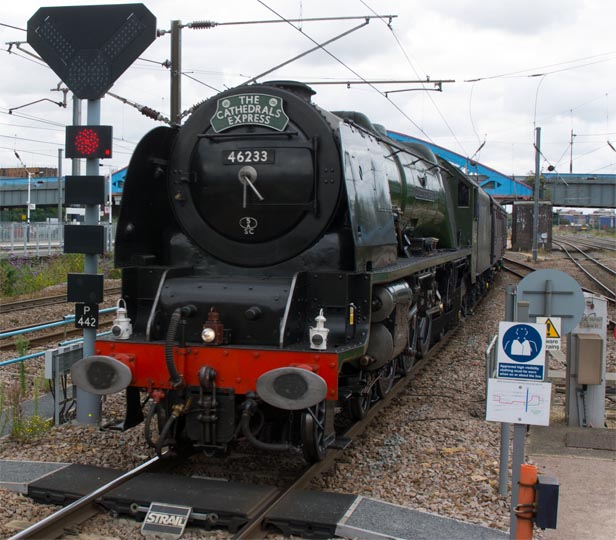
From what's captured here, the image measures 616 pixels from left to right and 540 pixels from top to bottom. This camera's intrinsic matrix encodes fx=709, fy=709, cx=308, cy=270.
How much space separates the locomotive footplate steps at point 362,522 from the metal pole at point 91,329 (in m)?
2.66

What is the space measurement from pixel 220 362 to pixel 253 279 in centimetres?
92

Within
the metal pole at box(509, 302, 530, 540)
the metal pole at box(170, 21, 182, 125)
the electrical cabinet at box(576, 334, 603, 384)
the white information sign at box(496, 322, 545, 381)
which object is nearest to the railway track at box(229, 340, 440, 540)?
the metal pole at box(509, 302, 530, 540)

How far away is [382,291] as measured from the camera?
6188 mm

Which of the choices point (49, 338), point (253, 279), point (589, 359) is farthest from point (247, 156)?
point (49, 338)

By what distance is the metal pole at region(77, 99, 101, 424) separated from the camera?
675 cm

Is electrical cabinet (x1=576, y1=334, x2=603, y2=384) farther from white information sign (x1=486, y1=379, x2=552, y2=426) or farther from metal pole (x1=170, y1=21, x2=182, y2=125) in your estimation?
metal pole (x1=170, y1=21, x2=182, y2=125)

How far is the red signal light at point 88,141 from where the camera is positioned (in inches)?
262

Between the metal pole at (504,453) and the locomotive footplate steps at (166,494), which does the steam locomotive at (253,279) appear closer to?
the locomotive footplate steps at (166,494)

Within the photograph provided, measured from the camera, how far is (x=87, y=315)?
267 inches

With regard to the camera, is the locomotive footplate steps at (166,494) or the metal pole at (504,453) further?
the metal pole at (504,453)

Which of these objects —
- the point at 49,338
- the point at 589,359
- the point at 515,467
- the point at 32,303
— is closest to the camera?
the point at 515,467

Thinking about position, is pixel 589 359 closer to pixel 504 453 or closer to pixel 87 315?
pixel 504 453

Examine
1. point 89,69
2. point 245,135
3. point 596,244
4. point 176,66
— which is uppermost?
point 176,66

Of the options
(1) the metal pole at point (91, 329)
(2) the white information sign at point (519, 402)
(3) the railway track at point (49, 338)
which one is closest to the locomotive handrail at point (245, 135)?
(1) the metal pole at point (91, 329)
